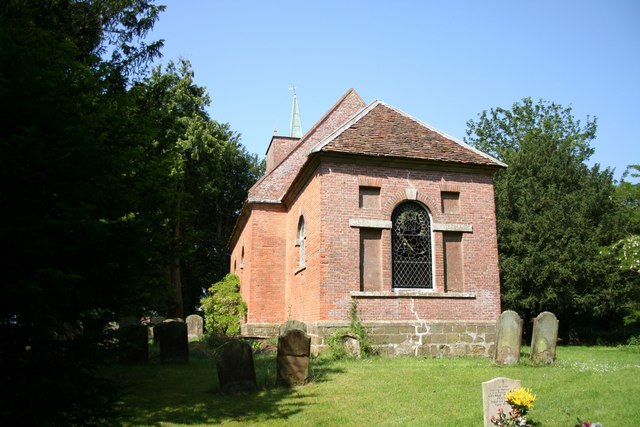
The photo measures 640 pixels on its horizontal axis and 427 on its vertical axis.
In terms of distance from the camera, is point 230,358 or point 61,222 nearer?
point 61,222

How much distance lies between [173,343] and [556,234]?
1922cm

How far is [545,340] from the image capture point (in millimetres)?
12047

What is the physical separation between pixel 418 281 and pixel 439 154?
13.0 feet

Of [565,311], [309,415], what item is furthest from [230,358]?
[565,311]

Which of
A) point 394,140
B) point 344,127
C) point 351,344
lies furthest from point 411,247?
point 344,127

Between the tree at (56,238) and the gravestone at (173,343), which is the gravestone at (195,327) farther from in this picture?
the tree at (56,238)

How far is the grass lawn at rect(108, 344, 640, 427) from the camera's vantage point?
719 cm

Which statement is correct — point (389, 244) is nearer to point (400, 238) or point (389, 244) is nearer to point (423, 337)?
point (400, 238)

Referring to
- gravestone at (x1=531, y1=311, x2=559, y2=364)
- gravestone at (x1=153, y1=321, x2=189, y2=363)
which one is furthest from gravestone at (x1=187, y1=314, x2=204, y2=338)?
gravestone at (x1=531, y1=311, x2=559, y2=364)

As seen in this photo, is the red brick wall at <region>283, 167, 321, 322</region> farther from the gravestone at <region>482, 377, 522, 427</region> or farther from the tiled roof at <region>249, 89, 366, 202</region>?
the gravestone at <region>482, 377, 522, 427</region>

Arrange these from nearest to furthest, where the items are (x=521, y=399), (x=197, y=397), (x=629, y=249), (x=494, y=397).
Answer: (x=521, y=399)
(x=494, y=397)
(x=197, y=397)
(x=629, y=249)

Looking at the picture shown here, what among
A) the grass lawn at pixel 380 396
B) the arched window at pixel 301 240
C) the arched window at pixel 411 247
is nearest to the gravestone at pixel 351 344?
the grass lawn at pixel 380 396

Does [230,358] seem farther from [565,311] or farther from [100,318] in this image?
[565,311]

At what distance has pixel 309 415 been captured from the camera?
24.6 feet
